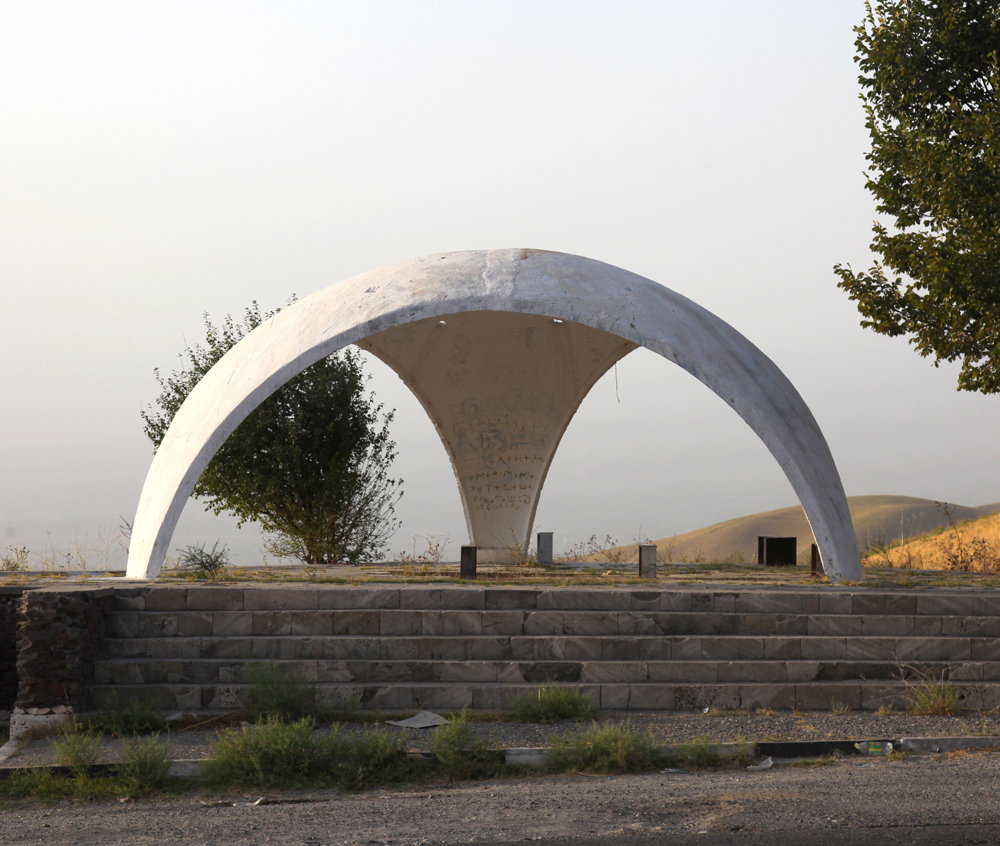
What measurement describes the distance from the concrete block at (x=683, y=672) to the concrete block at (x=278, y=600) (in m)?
3.12

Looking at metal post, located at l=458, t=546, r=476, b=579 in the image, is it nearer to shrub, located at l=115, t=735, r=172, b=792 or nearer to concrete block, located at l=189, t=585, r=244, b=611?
concrete block, located at l=189, t=585, r=244, b=611

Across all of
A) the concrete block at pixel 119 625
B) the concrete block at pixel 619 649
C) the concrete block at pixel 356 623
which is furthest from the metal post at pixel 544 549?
the concrete block at pixel 119 625

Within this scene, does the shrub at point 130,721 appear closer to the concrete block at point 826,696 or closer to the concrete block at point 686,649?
the concrete block at point 686,649

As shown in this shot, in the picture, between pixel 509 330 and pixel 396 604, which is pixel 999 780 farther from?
pixel 509 330

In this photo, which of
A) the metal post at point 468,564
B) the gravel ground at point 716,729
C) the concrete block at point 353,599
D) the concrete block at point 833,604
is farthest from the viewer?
the metal post at point 468,564

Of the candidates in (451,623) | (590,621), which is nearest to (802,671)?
(590,621)

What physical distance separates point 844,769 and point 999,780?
93 centimetres

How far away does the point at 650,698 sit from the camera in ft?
25.5

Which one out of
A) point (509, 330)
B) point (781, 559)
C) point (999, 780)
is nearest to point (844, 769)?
point (999, 780)

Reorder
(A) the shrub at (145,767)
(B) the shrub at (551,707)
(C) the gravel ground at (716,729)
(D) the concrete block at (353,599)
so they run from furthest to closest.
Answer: (D) the concrete block at (353,599), (B) the shrub at (551,707), (C) the gravel ground at (716,729), (A) the shrub at (145,767)

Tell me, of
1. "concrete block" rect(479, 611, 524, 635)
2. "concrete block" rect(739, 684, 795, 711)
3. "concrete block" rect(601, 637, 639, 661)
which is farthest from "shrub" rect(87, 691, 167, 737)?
"concrete block" rect(739, 684, 795, 711)

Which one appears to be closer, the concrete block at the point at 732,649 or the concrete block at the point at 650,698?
the concrete block at the point at 650,698

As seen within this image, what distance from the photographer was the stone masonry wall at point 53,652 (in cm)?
739

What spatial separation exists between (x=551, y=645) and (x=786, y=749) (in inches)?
89.6
